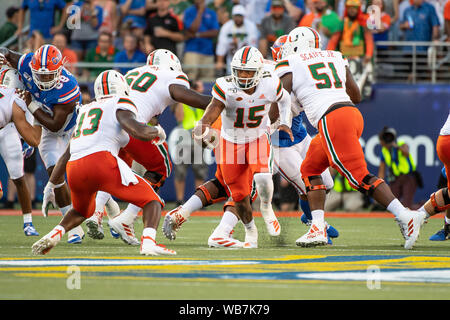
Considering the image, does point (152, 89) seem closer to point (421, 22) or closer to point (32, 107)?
point (32, 107)

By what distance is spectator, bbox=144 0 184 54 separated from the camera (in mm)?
15023

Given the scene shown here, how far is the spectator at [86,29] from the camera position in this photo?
51.4 ft

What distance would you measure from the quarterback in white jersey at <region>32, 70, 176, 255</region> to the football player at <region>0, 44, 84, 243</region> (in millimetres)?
1461

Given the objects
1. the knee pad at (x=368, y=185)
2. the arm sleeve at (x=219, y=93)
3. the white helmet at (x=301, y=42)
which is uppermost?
the white helmet at (x=301, y=42)

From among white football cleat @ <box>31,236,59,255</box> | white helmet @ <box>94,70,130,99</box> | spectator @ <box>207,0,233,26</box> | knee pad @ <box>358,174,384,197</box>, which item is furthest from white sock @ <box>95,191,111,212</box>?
spectator @ <box>207,0,233,26</box>

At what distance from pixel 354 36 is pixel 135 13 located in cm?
417

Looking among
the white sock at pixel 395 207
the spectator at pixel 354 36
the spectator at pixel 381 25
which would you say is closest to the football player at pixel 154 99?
the white sock at pixel 395 207

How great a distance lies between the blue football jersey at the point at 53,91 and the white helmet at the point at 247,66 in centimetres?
202

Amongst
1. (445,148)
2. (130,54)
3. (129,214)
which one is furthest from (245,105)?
(130,54)

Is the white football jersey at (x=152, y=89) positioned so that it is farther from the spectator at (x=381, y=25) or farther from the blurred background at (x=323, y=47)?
the spectator at (x=381, y=25)

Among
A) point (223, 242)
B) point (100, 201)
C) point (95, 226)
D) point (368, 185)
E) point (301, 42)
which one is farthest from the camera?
point (100, 201)

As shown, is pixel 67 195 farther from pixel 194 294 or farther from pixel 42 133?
pixel 194 294

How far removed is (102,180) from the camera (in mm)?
6996

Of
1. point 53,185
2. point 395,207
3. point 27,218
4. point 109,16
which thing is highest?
point 109,16
